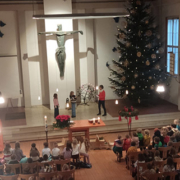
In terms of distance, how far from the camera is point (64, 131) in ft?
42.3

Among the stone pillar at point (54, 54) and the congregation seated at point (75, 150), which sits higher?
the stone pillar at point (54, 54)

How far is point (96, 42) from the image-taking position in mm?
15914

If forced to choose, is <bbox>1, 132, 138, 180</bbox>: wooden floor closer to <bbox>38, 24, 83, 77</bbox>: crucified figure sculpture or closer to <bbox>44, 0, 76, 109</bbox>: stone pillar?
<bbox>44, 0, 76, 109</bbox>: stone pillar

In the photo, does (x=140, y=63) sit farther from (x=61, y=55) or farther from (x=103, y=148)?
(x=103, y=148)

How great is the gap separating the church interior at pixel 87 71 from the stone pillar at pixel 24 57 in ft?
0.15

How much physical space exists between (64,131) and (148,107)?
4326 millimetres

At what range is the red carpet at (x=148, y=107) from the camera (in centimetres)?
1426

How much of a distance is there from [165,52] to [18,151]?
9.16 metres

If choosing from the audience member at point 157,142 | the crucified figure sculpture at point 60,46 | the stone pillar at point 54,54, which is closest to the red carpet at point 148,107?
the stone pillar at point 54,54

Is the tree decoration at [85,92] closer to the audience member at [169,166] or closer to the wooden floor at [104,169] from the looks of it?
the wooden floor at [104,169]

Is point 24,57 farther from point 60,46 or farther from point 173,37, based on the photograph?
point 173,37

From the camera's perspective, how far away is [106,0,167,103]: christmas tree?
1428 centimetres

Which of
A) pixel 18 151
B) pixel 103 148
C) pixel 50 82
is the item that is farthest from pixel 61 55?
pixel 18 151

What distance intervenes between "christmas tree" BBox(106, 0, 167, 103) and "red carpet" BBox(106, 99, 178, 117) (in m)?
0.51
